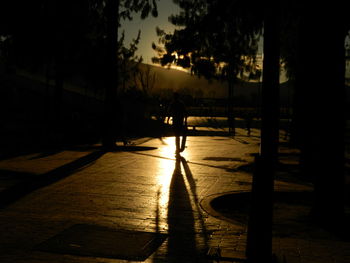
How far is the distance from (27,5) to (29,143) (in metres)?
4.97

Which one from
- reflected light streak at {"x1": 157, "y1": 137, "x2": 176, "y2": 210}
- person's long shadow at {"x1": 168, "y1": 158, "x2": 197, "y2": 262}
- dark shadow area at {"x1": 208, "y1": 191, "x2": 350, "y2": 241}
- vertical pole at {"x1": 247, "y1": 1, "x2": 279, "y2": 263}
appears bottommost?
dark shadow area at {"x1": 208, "y1": 191, "x2": 350, "y2": 241}

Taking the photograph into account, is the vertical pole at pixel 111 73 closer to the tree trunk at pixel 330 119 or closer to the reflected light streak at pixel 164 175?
the reflected light streak at pixel 164 175

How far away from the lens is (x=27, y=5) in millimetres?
14914

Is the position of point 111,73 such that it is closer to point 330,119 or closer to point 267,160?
point 330,119

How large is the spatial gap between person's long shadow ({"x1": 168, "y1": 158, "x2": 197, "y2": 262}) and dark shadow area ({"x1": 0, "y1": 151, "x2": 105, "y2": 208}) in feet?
7.52

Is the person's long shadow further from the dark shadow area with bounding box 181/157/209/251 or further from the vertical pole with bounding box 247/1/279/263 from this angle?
the vertical pole with bounding box 247/1/279/263

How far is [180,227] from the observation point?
6.03 m

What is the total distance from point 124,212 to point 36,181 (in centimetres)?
308

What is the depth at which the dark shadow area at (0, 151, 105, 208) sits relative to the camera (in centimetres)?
776

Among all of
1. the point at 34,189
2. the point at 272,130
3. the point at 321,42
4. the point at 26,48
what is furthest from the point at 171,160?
the point at 26,48

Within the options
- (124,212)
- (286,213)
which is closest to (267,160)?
(124,212)

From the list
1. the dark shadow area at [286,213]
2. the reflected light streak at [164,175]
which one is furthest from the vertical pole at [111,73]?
the dark shadow area at [286,213]

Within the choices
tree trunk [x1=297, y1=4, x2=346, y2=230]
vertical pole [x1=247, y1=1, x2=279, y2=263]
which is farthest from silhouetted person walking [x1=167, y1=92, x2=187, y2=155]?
vertical pole [x1=247, y1=1, x2=279, y2=263]

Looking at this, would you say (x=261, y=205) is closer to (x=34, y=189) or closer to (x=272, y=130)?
(x=272, y=130)
